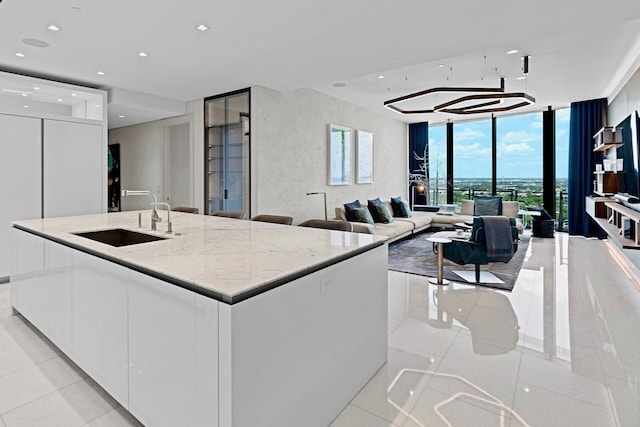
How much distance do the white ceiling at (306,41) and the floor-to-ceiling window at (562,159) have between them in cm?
228

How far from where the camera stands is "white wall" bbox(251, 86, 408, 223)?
5562 mm

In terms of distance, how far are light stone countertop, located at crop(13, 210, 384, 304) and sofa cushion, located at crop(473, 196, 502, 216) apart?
20.6ft

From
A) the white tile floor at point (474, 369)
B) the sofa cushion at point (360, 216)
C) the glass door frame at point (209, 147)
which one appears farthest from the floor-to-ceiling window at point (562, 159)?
the glass door frame at point (209, 147)

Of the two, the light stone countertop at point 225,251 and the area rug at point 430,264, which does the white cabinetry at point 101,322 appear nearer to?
the light stone countertop at point 225,251

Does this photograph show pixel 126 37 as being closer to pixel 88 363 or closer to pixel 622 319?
pixel 88 363

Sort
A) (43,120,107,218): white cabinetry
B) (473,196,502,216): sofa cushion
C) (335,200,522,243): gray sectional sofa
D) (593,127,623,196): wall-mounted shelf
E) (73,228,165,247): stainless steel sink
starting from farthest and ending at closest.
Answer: (473,196,502,216): sofa cushion, (335,200,522,243): gray sectional sofa, (593,127,623,196): wall-mounted shelf, (43,120,107,218): white cabinetry, (73,228,165,247): stainless steel sink

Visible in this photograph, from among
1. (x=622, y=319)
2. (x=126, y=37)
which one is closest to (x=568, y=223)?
(x=622, y=319)

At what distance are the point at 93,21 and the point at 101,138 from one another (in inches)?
101

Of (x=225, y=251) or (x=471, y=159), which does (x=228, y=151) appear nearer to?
(x=225, y=251)

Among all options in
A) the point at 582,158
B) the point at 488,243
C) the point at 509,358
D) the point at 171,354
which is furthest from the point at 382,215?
the point at 171,354

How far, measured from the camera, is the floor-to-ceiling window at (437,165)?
9945 mm

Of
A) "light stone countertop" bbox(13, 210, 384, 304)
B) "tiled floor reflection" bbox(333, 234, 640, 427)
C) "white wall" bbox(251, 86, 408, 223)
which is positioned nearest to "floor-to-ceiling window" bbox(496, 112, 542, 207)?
"white wall" bbox(251, 86, 408, 223)

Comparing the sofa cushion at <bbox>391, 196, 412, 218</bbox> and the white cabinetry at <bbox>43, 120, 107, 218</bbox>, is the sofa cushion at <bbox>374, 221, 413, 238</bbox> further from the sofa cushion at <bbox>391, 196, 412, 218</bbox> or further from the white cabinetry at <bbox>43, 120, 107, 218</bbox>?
the white cabinetry at <bbox>43, 120, 107, 218</bbox>

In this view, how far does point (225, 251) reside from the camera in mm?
2055
